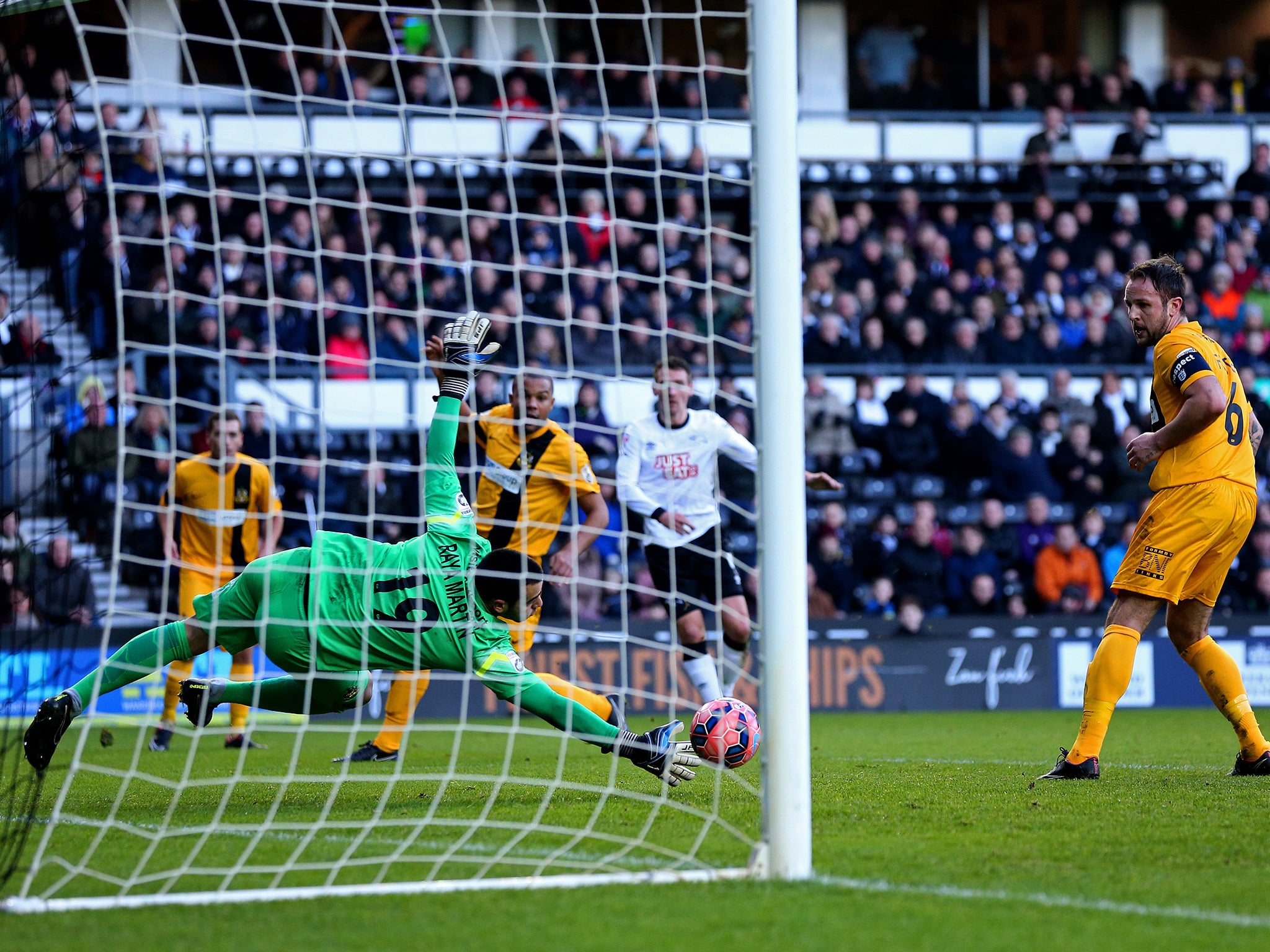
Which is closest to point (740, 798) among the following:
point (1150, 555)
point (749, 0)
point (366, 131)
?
point (1150, 555)

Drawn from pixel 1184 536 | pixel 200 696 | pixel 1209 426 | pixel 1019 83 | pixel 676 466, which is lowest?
pixel 200 696

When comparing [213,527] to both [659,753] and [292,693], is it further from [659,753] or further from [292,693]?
[659,753]

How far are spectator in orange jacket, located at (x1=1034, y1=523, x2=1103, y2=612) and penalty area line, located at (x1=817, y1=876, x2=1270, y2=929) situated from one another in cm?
1111

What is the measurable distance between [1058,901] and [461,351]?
10.8 feet

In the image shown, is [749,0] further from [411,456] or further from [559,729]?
[411,456]

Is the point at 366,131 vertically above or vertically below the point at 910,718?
above

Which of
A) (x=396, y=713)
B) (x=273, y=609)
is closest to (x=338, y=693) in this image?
(x=273, y=609)

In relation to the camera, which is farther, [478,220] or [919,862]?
[478,220]

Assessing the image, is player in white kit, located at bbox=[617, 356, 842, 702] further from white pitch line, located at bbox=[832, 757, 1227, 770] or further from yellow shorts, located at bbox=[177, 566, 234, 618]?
yellow shorts, located at bbox=[177, 566, 234, 618]

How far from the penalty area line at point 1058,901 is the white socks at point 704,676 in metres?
4.86

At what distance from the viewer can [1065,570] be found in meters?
15.0

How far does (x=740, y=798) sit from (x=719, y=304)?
10.1m

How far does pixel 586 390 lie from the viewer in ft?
45.9

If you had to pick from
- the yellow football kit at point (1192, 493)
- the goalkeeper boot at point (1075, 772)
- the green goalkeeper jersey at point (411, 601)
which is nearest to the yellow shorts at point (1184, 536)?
the yellow football kit at point (1192, 493)
